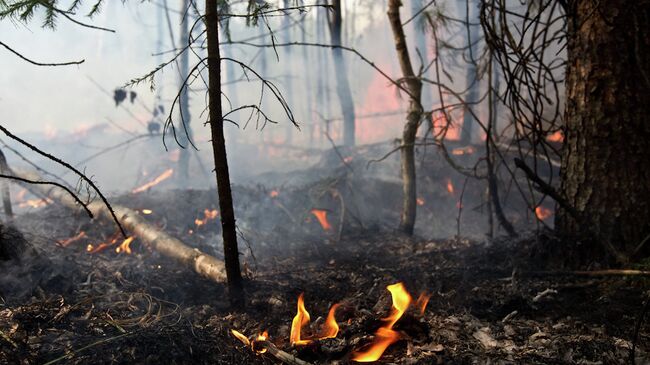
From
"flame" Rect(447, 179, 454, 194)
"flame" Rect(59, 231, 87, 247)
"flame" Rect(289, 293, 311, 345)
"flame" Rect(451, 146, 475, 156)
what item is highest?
"flame" Rect(451, 146, 475, 156)

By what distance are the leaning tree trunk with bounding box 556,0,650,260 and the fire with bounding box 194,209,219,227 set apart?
6.14 meters

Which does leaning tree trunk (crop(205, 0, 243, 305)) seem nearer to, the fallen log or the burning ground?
the burning ground

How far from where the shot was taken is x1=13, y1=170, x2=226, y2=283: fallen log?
470cm

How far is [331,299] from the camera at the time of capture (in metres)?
4.26

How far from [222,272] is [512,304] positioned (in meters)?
2.96

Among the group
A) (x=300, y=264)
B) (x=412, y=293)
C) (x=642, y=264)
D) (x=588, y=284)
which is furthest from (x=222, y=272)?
(x=642, y=264)

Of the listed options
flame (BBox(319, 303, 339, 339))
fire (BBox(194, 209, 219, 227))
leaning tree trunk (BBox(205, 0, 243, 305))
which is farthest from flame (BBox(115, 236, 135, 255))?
flame (BBox(319, 303, 339, 339))

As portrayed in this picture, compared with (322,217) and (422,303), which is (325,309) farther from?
(322,217)

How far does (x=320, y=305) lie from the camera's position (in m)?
4.09

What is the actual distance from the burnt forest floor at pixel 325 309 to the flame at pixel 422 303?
91 mm

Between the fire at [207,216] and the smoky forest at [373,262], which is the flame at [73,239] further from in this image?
the fire at [207,216]

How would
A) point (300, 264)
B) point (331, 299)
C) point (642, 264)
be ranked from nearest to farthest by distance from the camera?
point (642, 264) → point (331, 299) → point (300, 264)

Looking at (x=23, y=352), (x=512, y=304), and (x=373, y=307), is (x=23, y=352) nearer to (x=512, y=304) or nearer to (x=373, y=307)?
(x=373, y=307)

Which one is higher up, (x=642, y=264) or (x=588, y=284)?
(x=642, y=264)
